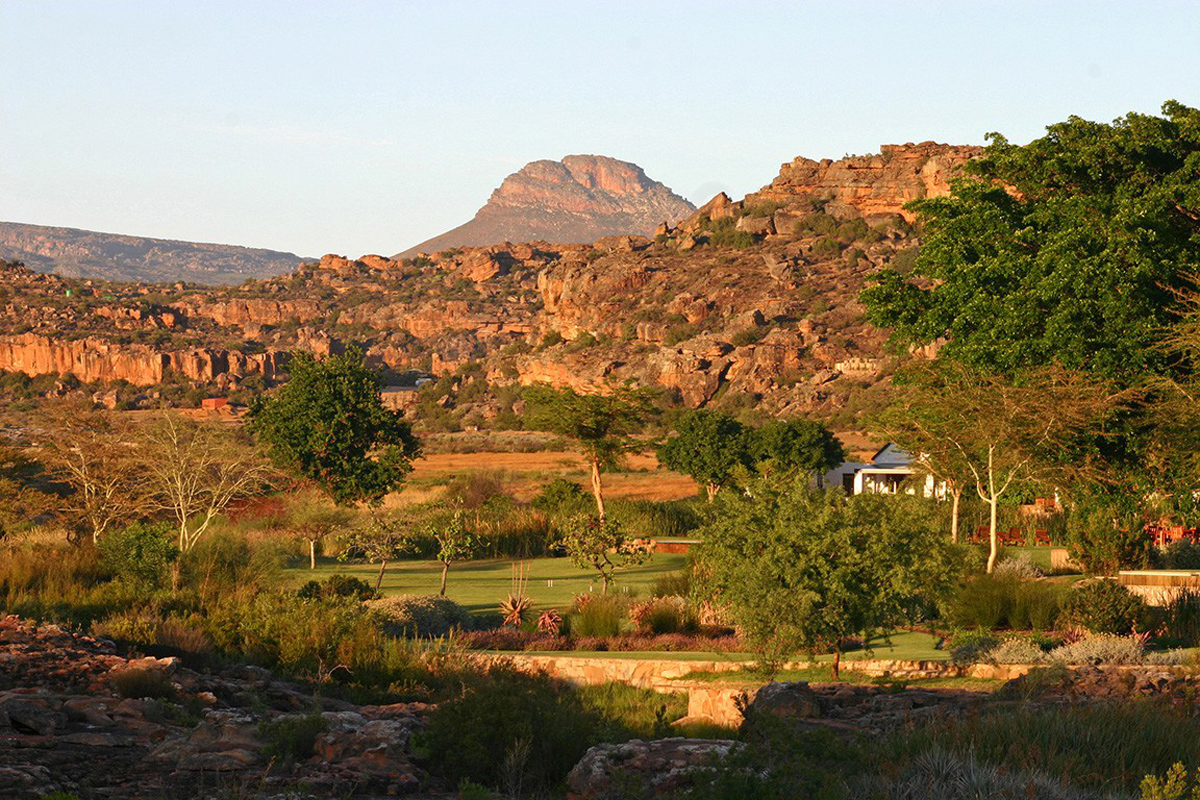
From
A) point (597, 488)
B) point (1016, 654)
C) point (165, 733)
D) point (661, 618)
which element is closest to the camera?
point (165, 733)

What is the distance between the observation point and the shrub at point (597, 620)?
19844mm

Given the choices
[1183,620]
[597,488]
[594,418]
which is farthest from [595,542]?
[594,418]

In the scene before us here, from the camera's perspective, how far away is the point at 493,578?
2786cm

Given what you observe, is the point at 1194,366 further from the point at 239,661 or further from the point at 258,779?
the point at 258,779

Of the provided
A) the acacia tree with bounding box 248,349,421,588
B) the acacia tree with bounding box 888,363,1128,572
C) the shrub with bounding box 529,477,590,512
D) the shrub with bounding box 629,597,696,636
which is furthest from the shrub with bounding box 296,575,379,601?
the shrub with bounding box 529,477,590,512

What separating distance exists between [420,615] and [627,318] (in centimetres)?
9385

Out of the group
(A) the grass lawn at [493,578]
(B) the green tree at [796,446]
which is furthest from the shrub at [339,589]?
(B) the green tree at [796,446]

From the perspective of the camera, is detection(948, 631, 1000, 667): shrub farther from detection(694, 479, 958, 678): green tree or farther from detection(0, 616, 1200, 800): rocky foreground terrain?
detection(0, 616, 1200, 800): rocky foreground terrain

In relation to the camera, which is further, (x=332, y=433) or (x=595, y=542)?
(x=332, y=433)

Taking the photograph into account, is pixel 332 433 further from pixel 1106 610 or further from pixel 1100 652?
pixel 1100 652

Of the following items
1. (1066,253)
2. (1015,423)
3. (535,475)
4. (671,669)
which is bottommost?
(535,475)

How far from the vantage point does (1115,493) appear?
81.1 ft

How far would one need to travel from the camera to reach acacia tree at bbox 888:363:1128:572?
74.1ft

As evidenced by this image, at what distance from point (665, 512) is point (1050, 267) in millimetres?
16307
